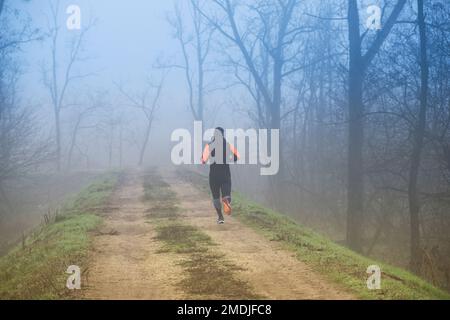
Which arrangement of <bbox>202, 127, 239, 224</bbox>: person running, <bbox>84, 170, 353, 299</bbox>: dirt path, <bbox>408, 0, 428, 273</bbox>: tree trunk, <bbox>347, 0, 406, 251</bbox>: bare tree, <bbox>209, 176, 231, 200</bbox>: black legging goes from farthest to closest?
1. <bbox>347, 0, 406, 251</bbox>: bare tree
2. <bbox>408, 0, 428, 273</bbox>: tree trunk
3. <bbox>209, 176, 231, 200</bbox>: black legging
4. <bbox>202, 127, 239, 224</bbox>: person running
5. <bbox>84, 170, 353, 299</bbox>: dirt path

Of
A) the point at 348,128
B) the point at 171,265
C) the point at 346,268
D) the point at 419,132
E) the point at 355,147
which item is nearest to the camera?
the point at 346,268

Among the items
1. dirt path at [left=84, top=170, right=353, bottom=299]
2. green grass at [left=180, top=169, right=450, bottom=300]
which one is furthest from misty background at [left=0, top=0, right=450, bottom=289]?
dirt path at [left=84, top=170, right=353, bottom=299]

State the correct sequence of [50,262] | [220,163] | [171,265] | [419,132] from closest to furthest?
[171,265]
[50,262]
[220,163]
[419,132]

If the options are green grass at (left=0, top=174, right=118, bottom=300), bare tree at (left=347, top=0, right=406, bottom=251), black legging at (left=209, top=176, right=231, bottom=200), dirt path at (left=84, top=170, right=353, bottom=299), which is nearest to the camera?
dirt path at (left=84, top=170, right=353, bottom=299)

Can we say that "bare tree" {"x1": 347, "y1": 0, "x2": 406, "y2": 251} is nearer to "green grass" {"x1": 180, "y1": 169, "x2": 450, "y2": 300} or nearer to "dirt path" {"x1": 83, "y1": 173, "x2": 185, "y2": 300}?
"green grass" {"x1": 180, "y1": 169, "x2": 450, "y2": 300}

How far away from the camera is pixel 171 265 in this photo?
28.9ft

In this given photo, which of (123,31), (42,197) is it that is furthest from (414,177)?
(123,31)

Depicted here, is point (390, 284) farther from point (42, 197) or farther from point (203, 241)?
point (42, 197)

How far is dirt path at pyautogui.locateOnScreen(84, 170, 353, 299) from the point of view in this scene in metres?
7.13

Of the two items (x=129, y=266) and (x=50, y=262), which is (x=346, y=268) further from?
(x=50, y=262)

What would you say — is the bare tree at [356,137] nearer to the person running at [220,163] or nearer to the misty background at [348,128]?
the misty background at [348,128]

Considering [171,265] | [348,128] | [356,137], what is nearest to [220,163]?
[171,265]

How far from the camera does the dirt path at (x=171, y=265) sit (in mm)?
7129

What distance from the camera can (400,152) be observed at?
18531mm
